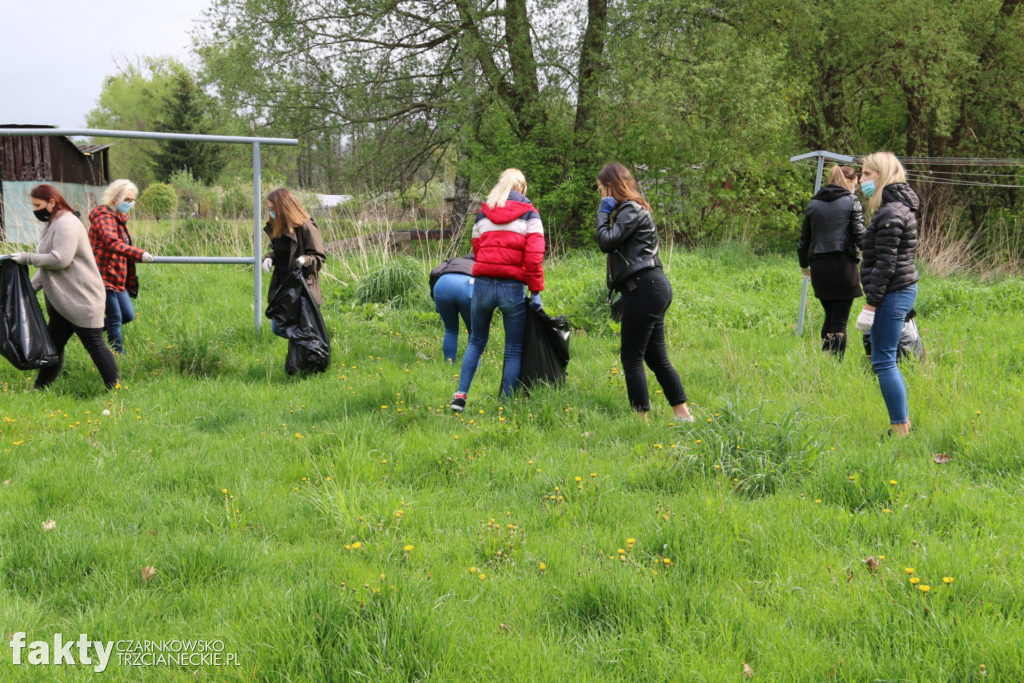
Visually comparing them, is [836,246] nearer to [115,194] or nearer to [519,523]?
[519,523]

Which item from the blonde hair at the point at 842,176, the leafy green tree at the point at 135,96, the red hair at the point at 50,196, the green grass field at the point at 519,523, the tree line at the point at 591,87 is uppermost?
the leafy green tree at the point at 135,96

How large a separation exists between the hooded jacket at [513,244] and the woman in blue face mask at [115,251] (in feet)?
11.0

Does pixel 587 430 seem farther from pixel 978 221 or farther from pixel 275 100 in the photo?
pixel 978 221

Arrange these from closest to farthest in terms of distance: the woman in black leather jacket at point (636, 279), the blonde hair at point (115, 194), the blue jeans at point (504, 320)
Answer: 1. the woman in black leather jacket at point (636, 279)
2. the blue jeans at point (504, 320)
3. the blonde hair at point (115, 194)

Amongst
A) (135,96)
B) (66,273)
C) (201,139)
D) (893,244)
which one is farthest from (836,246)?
(135,96)

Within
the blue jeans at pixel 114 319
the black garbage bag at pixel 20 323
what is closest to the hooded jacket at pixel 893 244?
the black garbage bag at pixel 20 323

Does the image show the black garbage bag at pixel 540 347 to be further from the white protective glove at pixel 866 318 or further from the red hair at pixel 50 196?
the red hair at pixel 50 196

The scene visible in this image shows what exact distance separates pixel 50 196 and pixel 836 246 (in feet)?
20.7

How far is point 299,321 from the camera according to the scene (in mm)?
6613

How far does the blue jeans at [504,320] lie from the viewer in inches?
214

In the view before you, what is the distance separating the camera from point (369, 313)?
9336mm

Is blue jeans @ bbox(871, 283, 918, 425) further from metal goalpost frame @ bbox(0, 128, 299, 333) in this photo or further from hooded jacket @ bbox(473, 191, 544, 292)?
metal goalpost frame @ bbox(0, 128, 299, 333)

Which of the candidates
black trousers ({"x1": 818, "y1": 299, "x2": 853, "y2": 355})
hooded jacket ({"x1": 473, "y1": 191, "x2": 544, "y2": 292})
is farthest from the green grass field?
hooded jacket ({"x1": 473, "y1": 191, "x2": 544, "y2": 292})

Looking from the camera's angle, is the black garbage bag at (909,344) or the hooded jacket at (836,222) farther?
the hooded jacket at (836,222)
